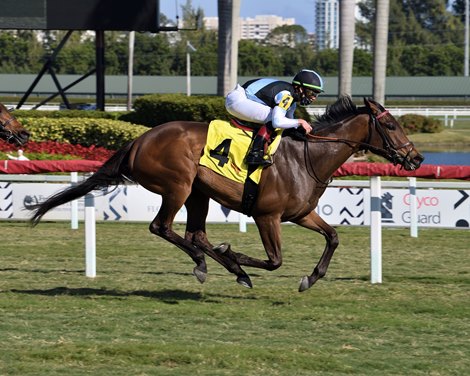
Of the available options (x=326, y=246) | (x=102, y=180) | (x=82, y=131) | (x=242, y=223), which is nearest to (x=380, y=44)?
(x=82, y=131)

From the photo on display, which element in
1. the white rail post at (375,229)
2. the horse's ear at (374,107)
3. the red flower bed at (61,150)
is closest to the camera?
the horse's ear at (374,107)

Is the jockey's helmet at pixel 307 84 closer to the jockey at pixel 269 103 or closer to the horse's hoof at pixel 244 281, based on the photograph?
the jockey at pixel 269 103

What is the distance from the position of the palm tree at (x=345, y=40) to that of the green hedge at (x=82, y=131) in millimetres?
4372

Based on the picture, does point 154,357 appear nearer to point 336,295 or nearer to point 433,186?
point 336,295

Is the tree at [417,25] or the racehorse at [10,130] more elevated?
the tree at [417,25]

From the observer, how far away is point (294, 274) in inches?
415

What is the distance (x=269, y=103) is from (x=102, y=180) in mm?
1645

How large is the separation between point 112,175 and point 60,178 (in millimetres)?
4361

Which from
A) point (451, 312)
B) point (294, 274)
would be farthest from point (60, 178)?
point (451, 312)

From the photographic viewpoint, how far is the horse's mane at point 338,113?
9.15 metres

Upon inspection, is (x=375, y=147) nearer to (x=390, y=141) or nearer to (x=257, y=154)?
(x=390, y=141)

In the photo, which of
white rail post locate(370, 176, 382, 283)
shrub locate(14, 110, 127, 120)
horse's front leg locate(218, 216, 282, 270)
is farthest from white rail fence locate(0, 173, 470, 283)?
shrub locate(14, 110, 127, 120)

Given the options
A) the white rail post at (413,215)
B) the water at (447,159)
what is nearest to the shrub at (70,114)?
the water at (447,159)

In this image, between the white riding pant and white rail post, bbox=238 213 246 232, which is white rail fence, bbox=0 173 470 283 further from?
the white riding pant
